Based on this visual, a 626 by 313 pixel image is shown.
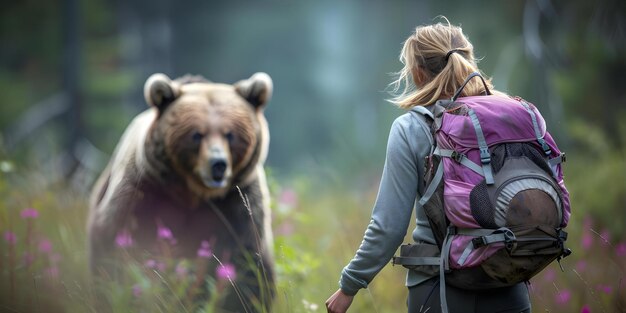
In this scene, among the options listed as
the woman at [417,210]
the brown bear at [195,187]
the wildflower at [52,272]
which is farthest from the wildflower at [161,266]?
the woman at [417,210]

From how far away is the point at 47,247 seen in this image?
466 cm

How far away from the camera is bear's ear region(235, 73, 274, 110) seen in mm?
5086

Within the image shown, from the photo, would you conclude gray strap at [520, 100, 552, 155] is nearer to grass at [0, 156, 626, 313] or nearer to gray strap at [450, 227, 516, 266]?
gray strap at [450, 227, 516, 266]

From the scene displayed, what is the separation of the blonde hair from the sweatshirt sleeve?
18cm

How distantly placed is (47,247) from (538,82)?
28.6ft

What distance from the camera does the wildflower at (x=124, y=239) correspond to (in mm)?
4230

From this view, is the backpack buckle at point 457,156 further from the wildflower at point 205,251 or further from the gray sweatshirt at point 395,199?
the wildflower at point 205,251

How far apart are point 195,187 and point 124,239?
645mm

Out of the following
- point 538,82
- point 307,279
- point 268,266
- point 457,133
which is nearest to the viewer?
point 457,133

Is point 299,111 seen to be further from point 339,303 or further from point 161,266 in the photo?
point 339,303

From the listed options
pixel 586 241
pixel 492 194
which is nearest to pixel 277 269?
pixel 586 241

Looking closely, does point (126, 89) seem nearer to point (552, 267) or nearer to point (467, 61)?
point (552, 267)

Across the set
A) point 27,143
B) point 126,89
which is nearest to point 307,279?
point 27,143

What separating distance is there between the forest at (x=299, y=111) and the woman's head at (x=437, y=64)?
0.82 m
